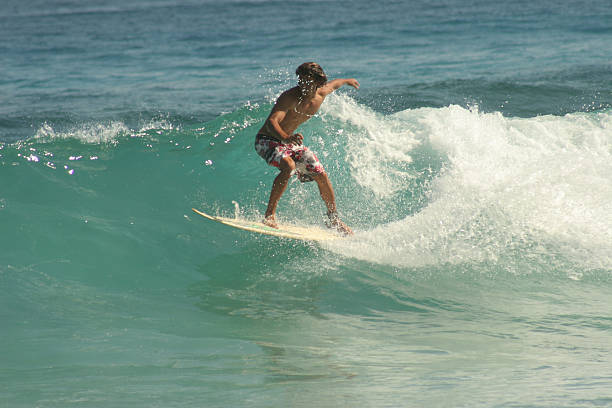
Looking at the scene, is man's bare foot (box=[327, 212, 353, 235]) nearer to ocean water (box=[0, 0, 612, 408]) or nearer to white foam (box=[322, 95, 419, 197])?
ocean water (box=[0, 0, 612, 408])

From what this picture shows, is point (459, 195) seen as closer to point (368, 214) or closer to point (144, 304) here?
point (368, 214)

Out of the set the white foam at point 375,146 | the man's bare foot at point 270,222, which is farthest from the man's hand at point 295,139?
the white foam at point 375,146

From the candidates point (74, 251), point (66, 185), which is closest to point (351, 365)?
point (74, 251)

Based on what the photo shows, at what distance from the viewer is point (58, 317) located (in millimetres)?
5117

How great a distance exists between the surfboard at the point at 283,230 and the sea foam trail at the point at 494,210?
0.79 feet

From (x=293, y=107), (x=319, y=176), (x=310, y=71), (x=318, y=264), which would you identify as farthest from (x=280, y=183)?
(x=310, y=71)

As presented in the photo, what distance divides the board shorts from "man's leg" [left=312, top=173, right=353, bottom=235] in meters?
0.07

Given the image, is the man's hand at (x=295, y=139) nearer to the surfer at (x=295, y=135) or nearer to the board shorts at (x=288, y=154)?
the surfer at (x=295, y=135)

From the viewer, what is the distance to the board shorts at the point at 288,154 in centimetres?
625

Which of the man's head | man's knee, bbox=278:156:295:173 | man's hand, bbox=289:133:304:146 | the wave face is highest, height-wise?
the man's head

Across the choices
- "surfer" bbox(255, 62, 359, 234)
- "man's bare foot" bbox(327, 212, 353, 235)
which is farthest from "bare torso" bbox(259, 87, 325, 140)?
"man's bare foot" bbox(327, 212, 353, 235)

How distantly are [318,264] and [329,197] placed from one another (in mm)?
693

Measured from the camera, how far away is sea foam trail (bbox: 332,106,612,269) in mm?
6312

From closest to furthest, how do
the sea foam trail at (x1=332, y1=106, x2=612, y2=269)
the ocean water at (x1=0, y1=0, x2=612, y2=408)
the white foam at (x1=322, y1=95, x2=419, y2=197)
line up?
the ocean water at (x1=0, y1=0, x2=612, y2=408) < the sea foam trail at (x1=332, y1=106, x2=612, y2=269) < the white foam at (x1=322, y1=95, x2=419, y2=197)
